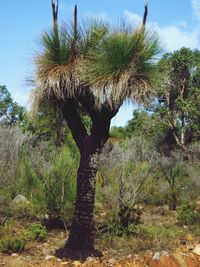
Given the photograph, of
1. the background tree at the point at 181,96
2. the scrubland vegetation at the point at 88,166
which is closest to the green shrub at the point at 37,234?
the scrubland vegetation at the point at 88,166

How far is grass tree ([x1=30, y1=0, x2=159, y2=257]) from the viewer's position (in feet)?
24.5

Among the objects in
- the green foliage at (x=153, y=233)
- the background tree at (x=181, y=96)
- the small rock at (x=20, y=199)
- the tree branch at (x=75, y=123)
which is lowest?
the green foliage at (x=153, y=233)

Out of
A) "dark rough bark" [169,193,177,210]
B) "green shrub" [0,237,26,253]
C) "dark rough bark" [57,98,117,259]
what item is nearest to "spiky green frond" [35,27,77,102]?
"dark rough bark" [57,98,117,259]

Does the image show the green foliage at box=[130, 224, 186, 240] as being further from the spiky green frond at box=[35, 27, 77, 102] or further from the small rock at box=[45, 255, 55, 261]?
the spiky green frond at box=[35, 27, 77, 102]

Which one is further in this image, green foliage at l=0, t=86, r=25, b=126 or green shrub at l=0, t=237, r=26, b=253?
green foliage at l=0, t=86, r=25, b=126

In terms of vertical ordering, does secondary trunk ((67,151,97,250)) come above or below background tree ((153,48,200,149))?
below

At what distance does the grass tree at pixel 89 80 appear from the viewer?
7.46 meters

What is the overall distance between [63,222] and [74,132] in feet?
8.92

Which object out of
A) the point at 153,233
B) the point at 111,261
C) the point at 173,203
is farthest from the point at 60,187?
the point at 173,203

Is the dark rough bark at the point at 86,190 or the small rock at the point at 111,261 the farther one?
the dark rough bark at the point at 86,190

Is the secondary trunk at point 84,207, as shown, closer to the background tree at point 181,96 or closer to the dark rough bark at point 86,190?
→ the dark rough bark at point 86,190

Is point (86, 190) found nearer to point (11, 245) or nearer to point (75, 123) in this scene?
point (75, 123)

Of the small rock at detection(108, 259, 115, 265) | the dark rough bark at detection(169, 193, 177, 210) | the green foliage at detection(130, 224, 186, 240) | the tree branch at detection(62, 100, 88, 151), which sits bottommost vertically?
the small rock at detection(108, 259, 115, 265)

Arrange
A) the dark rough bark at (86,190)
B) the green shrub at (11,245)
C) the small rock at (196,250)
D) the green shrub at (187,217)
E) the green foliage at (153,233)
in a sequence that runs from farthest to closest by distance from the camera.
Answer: the green shrub at (187,217) → the green foliage at (153,233) → the small rock at (196,250) → the green shrub at (11,245) → the dark rough bark at (86,190)
